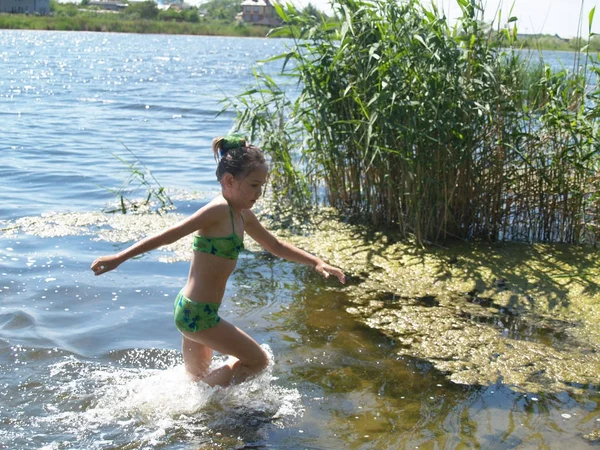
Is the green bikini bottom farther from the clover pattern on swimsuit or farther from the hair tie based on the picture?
the hair tie

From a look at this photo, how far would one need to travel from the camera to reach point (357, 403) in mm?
4090

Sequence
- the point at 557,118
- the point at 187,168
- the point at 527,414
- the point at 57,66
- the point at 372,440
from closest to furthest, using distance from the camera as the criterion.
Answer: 1. the point at 372,440
2. the point at 527,414
3. the point at 557,118
4. the point at 187,168
5. the point at 57,66

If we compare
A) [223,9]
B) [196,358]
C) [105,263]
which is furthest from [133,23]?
[105,263]

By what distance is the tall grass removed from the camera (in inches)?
238

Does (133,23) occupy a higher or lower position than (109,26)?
higher

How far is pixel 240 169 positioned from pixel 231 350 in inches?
35.9

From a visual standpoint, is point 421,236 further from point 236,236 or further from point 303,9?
point 236,236

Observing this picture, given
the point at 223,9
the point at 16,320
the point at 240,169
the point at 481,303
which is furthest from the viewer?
the point at 223,9

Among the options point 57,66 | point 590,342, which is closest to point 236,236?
point 590,342

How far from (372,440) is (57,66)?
2566 centimetres

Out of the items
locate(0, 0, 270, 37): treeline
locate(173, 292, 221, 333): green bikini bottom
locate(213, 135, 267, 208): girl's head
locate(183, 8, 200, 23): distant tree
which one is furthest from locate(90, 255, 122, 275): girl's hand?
locate(183, 8, 200, 23): distant tree

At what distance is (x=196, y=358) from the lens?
4.04m

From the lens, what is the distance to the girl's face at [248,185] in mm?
3732

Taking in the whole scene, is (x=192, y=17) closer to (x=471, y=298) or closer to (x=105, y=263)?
(x=471, y=298)
